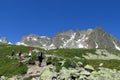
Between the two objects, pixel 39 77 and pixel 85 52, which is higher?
pixel 85 52

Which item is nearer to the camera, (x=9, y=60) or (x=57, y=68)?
(x=57, y=68)

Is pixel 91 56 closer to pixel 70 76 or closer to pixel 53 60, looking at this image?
pixel 53 60

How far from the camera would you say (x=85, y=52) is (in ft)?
448

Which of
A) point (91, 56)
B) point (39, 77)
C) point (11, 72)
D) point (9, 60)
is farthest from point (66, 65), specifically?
point (91, 56)

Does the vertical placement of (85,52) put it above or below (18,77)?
above

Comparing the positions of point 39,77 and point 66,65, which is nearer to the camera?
point 39,77

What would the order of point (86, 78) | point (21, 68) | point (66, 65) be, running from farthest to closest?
point (21, 68)
point (66, 65)
point (86, 78)

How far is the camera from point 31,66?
53281 mm

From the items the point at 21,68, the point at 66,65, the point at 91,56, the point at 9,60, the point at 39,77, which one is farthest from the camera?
the point at 91,56

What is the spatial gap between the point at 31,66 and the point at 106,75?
1711 centimetres

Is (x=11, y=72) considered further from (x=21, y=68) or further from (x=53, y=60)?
(x=53, y=60)

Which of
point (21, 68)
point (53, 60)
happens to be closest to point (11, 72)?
point (21, 68)

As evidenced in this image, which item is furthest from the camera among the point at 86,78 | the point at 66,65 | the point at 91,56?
the point at 91,56

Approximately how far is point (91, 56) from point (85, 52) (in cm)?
563
